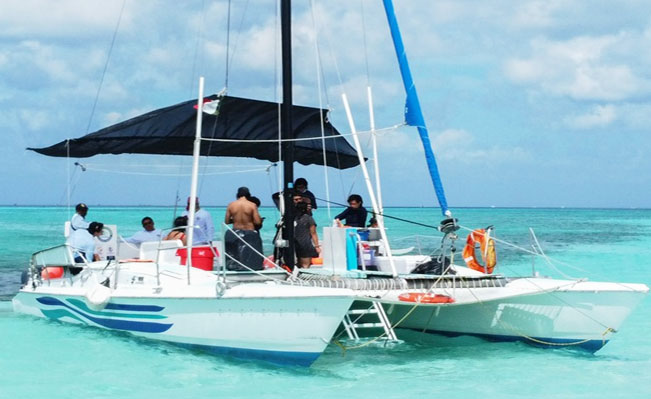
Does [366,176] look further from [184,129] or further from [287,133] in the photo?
[184,129]

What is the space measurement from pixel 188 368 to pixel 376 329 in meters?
3.15

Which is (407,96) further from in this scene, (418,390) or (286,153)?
(418,390)

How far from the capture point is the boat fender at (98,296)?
33.9 ft

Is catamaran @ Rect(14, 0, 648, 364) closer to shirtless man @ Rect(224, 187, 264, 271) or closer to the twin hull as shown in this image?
the twin hull

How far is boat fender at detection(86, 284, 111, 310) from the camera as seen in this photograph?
10320 millimetres

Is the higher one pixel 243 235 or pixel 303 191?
pixel 303 191

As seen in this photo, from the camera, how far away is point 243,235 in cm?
1024

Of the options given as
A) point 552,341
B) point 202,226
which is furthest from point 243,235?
point 552,341

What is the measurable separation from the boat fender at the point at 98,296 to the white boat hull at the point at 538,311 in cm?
361

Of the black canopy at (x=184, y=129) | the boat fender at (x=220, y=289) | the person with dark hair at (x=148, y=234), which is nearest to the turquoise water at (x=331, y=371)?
the boat fender at (x=220, y=289)

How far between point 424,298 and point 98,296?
14.2ft

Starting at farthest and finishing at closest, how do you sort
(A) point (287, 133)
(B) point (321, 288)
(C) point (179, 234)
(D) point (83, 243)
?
1. (D) point (83, 243)
2. (C) point (179, 234)
3. (A) point (287, 133)
4. (B) point (321, 288)

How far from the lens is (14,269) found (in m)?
22.6

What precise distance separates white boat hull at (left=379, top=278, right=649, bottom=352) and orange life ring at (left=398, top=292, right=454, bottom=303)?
7 cm
